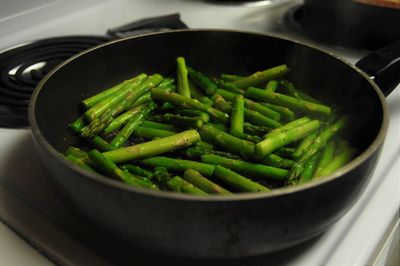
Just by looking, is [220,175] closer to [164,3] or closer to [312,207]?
[312,207]

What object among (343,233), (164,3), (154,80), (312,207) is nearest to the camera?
(312,207)

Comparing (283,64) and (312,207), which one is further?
(283,64)

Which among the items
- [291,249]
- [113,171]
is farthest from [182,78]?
[291,249]

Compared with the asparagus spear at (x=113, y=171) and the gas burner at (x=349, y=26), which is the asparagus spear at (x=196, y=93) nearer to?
the asparagus spear at (x=113, y=171)

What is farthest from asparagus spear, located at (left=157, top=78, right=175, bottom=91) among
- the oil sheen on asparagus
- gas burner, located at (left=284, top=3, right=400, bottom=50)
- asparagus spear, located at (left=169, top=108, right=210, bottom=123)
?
gas burner, located at (left=284, top=3, right=400, bottom=50)

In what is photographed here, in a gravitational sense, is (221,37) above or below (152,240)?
above

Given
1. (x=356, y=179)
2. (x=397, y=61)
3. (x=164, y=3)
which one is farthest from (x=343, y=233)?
(x=164, y=3)

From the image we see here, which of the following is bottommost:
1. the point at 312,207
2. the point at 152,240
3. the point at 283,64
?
the point at 152,240

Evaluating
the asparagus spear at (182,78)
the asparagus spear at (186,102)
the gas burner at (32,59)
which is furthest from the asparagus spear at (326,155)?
the gas burner at (32,59)
